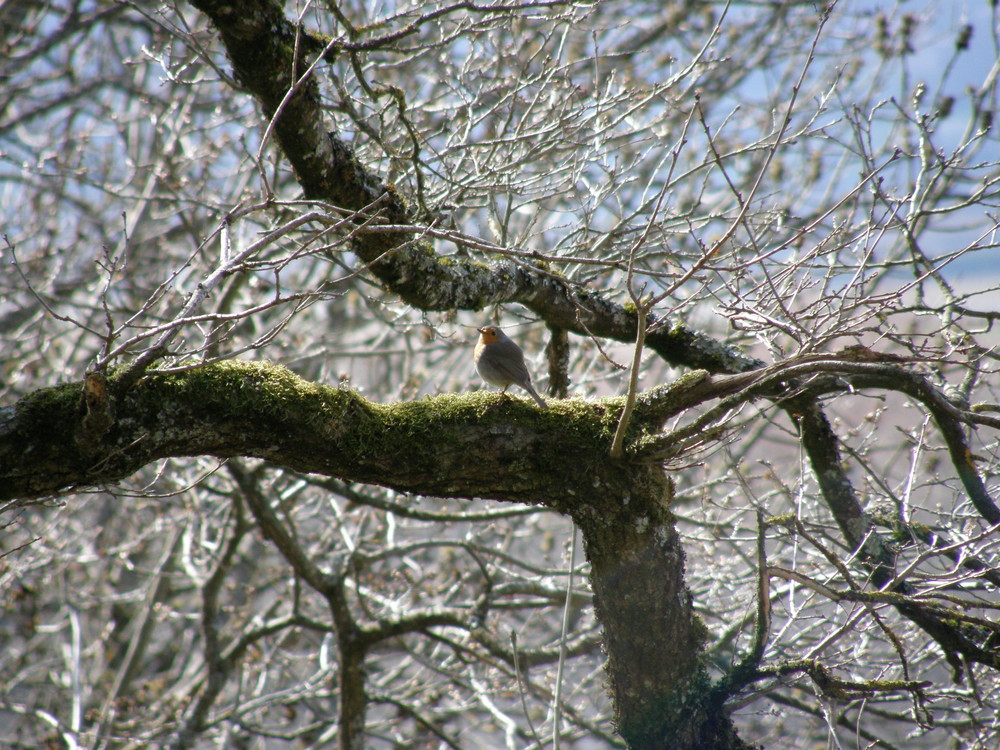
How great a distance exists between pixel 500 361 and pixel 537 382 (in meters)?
2.08

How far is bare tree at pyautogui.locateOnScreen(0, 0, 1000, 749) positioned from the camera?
8.59 ft

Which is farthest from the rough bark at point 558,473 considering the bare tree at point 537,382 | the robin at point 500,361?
the robin at point 500,361

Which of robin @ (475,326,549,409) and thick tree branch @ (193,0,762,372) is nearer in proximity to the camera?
thick tree branch @ (193,0,762,372)

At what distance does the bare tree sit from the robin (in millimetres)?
224

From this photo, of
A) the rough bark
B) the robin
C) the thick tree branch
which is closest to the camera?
the rough bark

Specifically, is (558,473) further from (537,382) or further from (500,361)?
(537,382)

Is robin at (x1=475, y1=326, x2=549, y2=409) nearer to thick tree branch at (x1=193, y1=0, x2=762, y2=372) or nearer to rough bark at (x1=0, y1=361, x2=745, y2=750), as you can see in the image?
thick tree branch at (x1=193, y1=0, x2=762, y2=372)

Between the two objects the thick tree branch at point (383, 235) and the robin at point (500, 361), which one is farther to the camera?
the robin at point (500, 361)

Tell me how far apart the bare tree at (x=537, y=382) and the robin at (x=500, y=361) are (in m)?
0.22

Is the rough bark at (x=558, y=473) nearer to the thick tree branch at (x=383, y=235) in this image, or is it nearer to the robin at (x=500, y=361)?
the thick tree branch at (x=383, y=235)

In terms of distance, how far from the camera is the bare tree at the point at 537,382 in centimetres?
262

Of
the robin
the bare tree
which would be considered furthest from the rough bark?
the robin

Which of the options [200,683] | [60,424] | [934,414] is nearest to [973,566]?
[934,414]

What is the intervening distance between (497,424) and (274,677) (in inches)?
283
